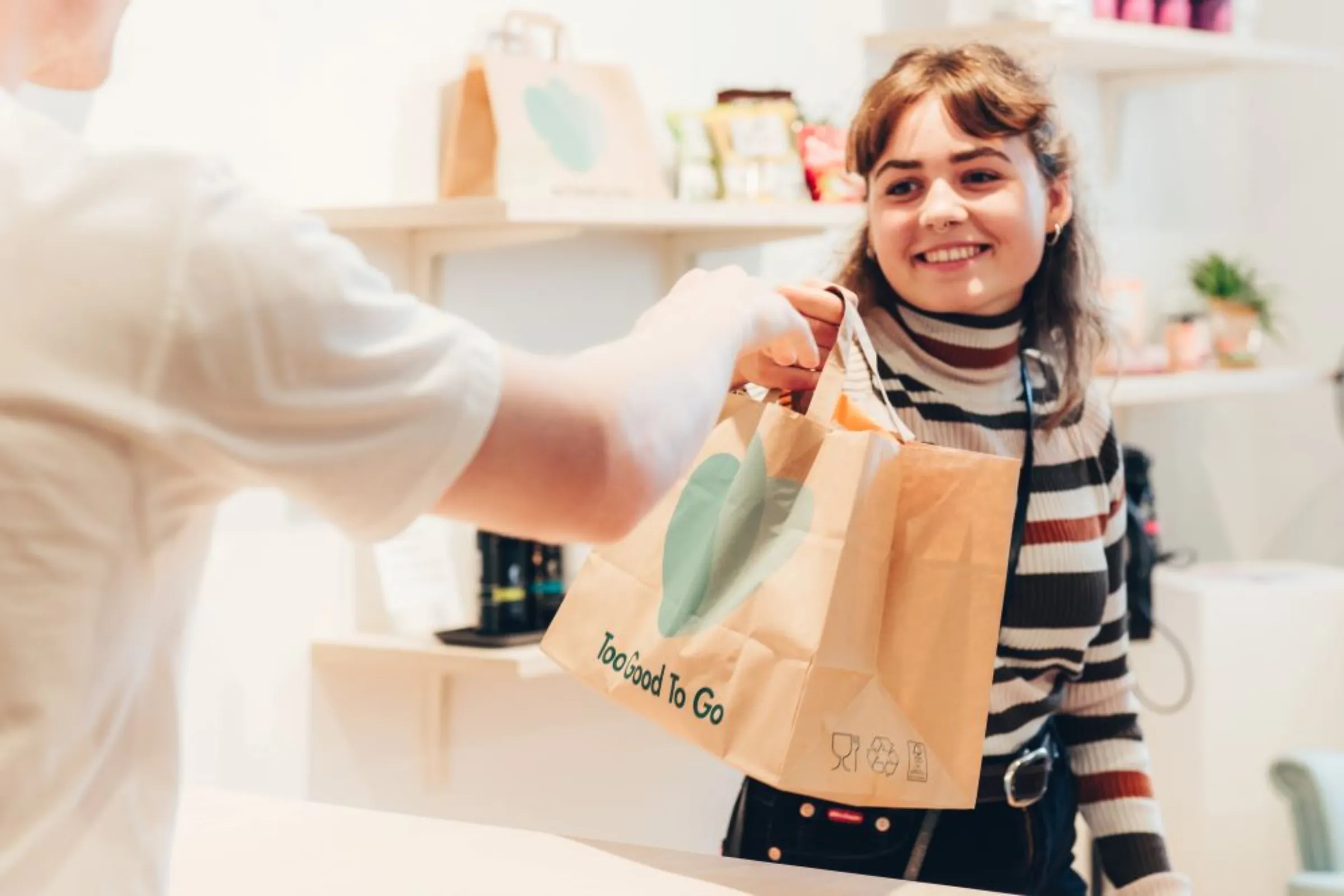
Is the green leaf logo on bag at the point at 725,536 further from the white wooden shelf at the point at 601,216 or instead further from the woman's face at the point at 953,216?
the white wooden shelf at the point at 601,216

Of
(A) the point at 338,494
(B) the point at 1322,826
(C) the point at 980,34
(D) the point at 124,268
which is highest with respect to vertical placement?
(C) the point at 980,34

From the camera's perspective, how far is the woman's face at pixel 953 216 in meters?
1.60

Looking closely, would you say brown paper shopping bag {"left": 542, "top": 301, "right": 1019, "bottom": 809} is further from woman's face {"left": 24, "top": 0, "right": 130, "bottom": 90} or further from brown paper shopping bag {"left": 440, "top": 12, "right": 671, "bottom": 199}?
brown paper shopping bag {"left": 440, "top": 12, "right": 671, "bottom": 199}

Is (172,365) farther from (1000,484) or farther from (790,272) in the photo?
(790,272)

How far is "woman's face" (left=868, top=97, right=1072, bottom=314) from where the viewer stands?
63.1 inches

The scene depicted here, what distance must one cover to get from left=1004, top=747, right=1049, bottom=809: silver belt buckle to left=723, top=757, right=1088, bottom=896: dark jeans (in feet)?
0.05

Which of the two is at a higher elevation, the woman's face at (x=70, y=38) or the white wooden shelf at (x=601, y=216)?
the woman's face at (x=70, y=38)

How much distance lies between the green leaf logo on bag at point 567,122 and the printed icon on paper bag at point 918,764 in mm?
1350

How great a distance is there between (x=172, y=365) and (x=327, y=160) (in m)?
1.76

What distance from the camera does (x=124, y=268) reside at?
633mm

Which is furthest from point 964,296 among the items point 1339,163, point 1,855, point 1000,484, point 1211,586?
point 1339,163

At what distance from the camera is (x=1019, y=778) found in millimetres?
1492

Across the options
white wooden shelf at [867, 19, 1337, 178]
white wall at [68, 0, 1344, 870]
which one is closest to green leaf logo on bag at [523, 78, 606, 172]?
white wall at [68, 0, 1344, 870]

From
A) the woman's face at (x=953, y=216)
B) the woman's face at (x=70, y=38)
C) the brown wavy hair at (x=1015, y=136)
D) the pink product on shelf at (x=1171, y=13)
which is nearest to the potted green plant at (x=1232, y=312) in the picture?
the pink product on shelf at (x=1171, y=13)
